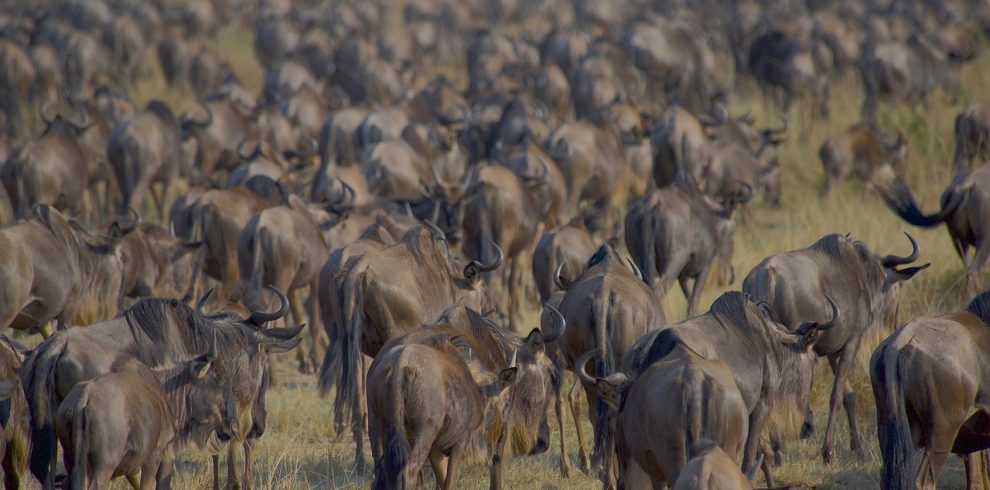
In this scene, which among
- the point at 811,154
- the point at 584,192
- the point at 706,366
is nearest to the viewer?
the point at 706,366

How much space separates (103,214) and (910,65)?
1141 centimetres

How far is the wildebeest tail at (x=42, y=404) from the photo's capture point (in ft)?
18.6

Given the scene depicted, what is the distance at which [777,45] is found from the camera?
21203mm

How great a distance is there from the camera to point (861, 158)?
1430 centimetres

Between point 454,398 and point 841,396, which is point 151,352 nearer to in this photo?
point 454,398

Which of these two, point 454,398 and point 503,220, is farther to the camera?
point 503,220

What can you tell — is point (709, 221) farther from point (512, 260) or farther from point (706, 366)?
point (706, 366)

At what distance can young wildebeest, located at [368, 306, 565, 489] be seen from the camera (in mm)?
5469

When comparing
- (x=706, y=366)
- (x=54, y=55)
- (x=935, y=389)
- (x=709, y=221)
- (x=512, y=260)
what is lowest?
(x=54, y=55)

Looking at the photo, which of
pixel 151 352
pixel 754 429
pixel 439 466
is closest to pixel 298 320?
pixel 151 352

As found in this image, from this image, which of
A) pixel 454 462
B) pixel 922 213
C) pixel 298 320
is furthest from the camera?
pixel 298 320

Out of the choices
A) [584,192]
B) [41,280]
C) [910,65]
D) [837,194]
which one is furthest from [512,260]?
[910,65]

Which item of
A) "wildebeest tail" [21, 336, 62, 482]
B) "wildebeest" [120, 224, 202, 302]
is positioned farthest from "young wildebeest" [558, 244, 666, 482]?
"wildebeest" [120, 224, 202, 302]

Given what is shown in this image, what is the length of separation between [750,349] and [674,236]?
3.38 meters
